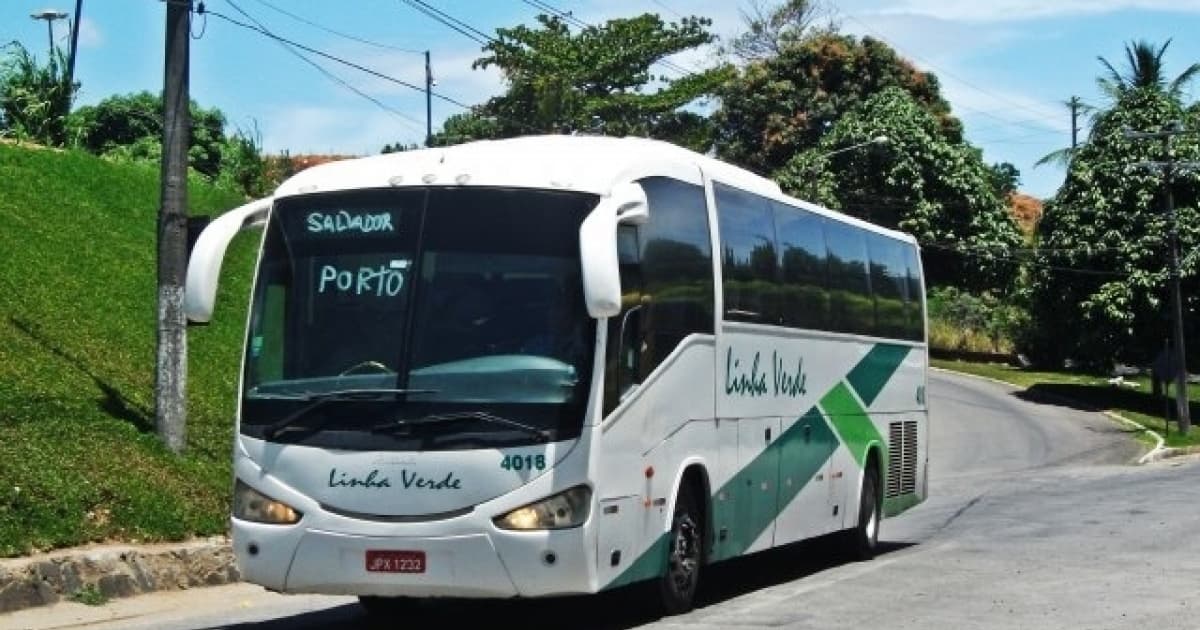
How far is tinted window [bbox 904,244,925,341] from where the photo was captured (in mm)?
19703

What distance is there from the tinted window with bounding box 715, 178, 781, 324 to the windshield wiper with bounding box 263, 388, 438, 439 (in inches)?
137

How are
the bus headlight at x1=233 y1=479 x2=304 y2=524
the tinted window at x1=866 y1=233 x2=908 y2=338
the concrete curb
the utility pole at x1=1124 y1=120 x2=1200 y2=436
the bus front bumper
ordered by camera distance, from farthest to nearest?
the utility pole at x1=1124 y1=120 x2=1200 y2=436 < the tinted window at x1=866 y1=233 x2=908 y2=338 < the concrete curb < the bus headlight at x1=233 y1=479 x2=304 y2=524 < the bus front bumper

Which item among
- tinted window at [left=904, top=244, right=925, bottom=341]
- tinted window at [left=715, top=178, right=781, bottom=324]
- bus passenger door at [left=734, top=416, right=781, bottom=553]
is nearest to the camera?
tinted window at [left=715, top=178, right=781, bottom=324]

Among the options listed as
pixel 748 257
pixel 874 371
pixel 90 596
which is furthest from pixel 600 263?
pixel 874 371

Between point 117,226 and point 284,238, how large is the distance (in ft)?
50.4

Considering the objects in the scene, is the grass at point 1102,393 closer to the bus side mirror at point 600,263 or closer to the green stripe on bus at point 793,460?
the green stripe on bus at point 793,460

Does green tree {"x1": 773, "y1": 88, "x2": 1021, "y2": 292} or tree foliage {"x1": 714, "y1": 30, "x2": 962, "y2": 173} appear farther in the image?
tree foliage {"x1": 714, "y1": 30, "x2": 962, "y2": 173}

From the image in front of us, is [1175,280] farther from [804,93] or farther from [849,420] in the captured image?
[849,420]

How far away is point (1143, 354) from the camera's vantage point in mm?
55125

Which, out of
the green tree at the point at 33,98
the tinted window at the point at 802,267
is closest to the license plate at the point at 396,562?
the tinted window at the point at 802,267

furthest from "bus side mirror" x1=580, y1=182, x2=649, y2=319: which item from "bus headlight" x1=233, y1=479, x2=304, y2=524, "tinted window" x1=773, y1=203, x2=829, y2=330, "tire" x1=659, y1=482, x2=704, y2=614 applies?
"tinted window" x1=773, y1=203, x2=829, y2=330

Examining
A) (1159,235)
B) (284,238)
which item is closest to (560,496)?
(284,238)

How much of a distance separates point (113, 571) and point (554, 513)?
4.88 meters

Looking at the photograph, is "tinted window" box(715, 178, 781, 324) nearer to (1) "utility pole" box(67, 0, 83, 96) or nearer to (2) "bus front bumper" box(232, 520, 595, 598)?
(2) "bus front bumper" box(232, 520, 595, 598)
